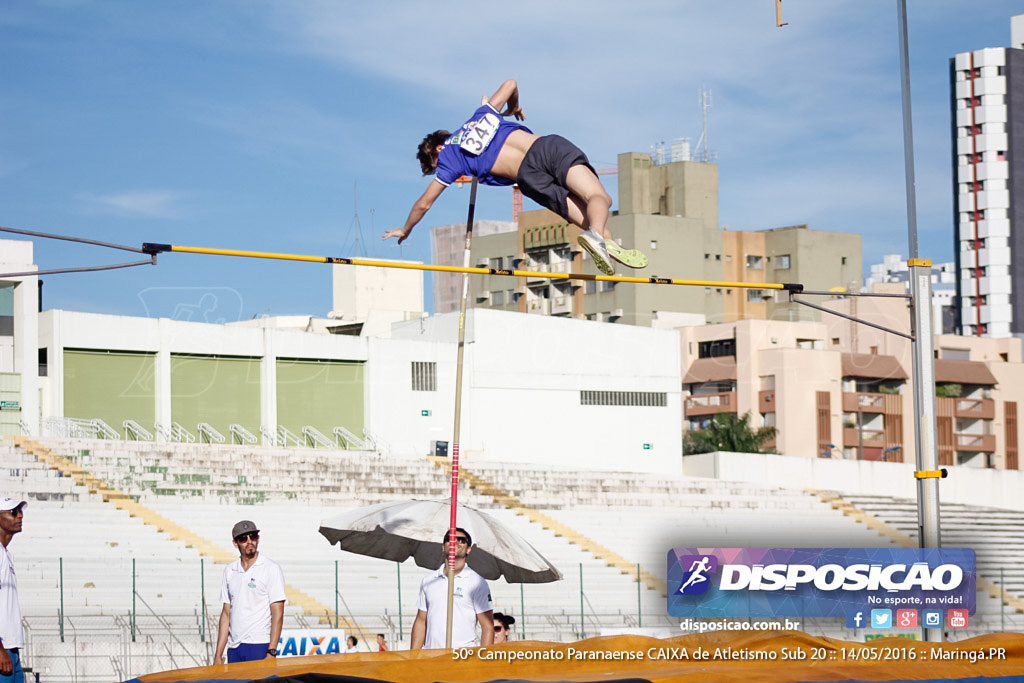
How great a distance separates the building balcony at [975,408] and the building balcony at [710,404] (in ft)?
31.8

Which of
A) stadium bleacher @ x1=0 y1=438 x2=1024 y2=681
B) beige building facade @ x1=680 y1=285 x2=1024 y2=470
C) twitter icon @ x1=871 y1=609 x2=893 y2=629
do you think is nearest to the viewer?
twitter icon @ x1=871 y1=609 x2=893 y2=629

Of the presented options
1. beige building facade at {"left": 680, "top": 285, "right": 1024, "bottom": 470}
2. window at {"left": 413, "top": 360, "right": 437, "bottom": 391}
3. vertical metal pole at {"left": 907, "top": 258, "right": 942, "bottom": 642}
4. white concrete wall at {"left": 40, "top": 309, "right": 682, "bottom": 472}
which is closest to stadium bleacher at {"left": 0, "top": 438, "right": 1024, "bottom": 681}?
vertical metal pole at {"left": 907, "top": 258, "right": 942, "bottom": 642}

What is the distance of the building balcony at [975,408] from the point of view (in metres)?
60.3

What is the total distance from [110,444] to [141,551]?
21.5 feet

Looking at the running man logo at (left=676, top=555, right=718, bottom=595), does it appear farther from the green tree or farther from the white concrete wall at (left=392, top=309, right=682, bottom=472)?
the green tree

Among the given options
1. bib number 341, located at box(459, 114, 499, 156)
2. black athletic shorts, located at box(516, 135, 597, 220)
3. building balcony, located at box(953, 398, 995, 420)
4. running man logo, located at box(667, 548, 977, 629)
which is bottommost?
running man logo, located at box(667, 548, 977, 629)

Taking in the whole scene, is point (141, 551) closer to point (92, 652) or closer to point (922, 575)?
point (92, 652)

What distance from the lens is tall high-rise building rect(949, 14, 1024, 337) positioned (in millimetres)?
77750

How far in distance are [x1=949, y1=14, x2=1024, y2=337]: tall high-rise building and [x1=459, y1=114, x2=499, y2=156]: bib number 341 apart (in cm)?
7391

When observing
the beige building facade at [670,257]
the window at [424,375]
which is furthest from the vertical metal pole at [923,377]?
the beige building facade at [670,257]

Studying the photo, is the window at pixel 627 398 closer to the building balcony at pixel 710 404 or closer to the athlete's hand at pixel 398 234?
the building balcony at pixel 710 404

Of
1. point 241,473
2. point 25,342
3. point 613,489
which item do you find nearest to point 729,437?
point 613,489

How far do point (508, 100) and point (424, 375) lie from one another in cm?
3152

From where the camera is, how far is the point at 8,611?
7.06m
